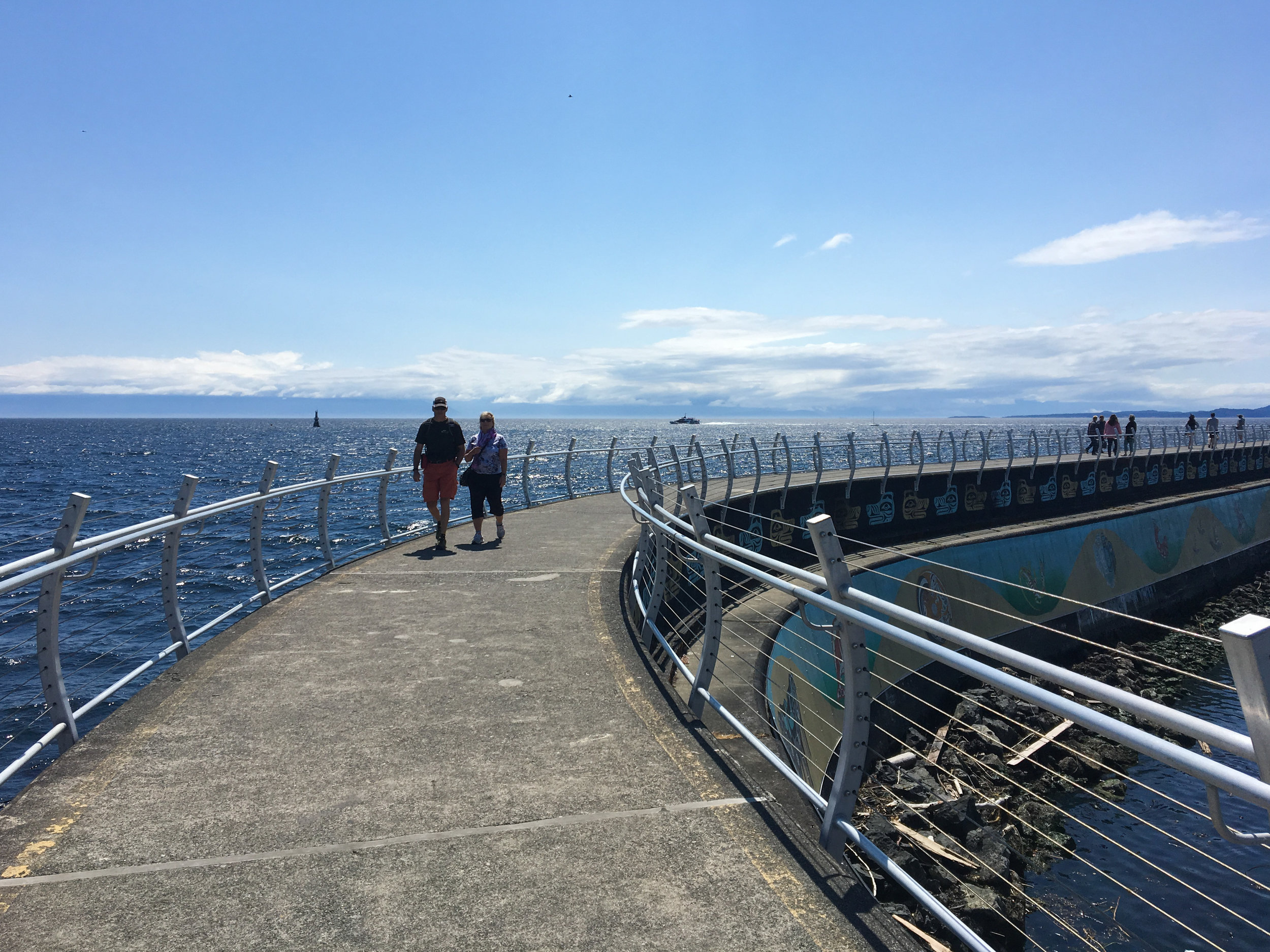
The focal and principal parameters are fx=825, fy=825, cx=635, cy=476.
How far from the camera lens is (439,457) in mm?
10391

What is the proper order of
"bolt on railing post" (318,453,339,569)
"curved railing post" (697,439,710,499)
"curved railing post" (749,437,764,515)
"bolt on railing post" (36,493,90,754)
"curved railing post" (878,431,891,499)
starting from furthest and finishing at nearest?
"curved railing post" (878,431,891,499) → "curved railing post" (749,437,764,515) → "curved railing post" (697,439,710,499) → "bolt on railing post" (318,453,339,569) → "bolt on railing post" (36,493,90,754)

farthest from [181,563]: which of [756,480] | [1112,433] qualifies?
[1112,433]

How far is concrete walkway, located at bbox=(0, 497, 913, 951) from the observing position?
3.01 meters

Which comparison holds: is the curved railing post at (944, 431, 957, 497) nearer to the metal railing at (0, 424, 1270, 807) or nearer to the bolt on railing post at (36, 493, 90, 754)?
the metal railing at (0, 424, 1270, 807)

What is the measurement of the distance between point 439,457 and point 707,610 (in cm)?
618

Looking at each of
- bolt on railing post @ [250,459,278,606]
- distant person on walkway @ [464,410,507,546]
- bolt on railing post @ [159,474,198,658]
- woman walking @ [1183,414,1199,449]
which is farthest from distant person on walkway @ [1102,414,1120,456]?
bolt on railing post @ [159,474,198,658]

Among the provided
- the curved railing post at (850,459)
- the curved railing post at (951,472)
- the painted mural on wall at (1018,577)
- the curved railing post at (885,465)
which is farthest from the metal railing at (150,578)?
the curved railing post at (951,472)

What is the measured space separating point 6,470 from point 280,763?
244ft

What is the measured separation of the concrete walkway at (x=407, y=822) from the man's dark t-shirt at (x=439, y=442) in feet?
14.1

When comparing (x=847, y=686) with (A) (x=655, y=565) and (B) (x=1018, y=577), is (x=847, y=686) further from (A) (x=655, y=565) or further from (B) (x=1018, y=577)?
(B) (x=1018, y=577)

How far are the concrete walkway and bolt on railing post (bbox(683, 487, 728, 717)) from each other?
0.69 ft

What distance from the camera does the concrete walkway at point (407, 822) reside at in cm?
301

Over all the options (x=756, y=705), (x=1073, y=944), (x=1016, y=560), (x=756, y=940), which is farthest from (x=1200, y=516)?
(x=756, y=940)

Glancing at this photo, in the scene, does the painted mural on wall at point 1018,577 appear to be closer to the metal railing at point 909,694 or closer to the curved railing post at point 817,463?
the metal railing at point 909,694
